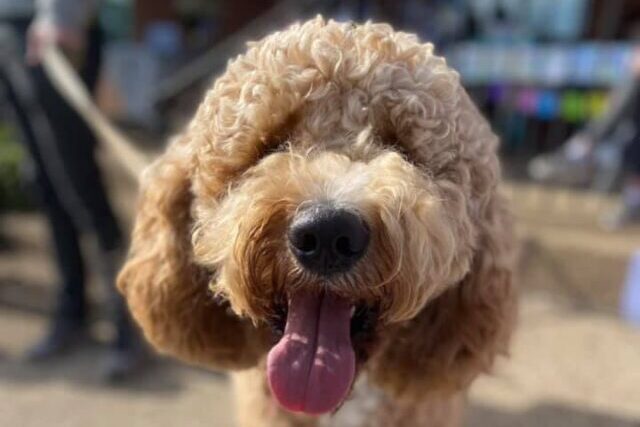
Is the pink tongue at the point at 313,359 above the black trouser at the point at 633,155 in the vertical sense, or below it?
above

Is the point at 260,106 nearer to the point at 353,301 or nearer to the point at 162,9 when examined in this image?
the point at 353,301

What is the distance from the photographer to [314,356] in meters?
2.00

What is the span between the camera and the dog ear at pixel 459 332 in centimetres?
236

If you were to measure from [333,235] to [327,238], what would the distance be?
15 mm

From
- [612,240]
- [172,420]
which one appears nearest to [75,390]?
[172,420]

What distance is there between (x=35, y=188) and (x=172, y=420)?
53.5 inches

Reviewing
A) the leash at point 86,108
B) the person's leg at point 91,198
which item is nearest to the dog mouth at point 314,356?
the leash at point 86,108

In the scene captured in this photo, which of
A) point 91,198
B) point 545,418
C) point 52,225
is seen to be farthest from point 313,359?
point 52,225

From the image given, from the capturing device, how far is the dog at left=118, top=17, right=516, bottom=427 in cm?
191

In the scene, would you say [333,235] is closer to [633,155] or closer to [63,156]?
[63,156]

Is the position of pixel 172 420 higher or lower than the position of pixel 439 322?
lower

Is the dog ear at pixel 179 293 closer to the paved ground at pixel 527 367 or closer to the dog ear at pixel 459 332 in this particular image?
the dog ear at pixel 459 332

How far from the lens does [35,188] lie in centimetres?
410

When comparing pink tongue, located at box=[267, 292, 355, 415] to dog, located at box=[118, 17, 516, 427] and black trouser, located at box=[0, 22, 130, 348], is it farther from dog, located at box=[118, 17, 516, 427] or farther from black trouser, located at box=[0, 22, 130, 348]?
black trouser, located at box=[0, 22, 130, 348]
